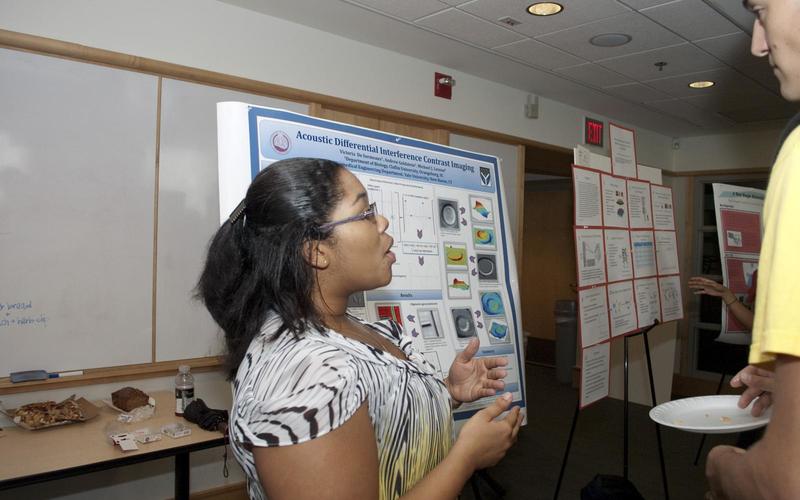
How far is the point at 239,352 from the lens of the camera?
106cm

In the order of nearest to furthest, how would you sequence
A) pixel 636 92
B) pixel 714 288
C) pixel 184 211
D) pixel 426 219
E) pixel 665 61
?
pixel 426 219
pixel 184 211
pixel 714 288
pixel 665 61
pixel 636 92

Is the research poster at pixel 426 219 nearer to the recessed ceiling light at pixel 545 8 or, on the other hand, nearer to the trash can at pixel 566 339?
the recessed ceiling light at pixel 545 8

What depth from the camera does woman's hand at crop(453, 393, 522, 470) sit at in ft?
3.36

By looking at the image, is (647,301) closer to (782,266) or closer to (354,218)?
(354,218)

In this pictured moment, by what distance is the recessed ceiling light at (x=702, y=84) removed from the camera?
4125mm

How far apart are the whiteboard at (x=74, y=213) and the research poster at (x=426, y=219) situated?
1.45 meters

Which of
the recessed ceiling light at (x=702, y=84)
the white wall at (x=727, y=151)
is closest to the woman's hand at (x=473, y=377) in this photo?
the recessed ceiling light at (x=702, y=84)

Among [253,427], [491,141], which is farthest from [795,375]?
[491,141]

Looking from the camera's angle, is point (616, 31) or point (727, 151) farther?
point (727, 151)

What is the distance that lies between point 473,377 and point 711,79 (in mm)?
3717

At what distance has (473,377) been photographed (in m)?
1.38

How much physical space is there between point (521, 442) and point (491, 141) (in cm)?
232

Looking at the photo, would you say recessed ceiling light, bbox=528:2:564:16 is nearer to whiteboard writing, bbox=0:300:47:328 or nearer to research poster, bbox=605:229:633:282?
research poster, bbox=605:229:633:282

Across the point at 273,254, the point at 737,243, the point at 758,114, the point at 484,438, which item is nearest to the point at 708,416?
the point at 484,438
